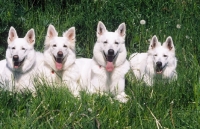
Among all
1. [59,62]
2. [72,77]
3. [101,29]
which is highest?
[101,29]

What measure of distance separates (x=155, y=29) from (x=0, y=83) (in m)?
3.30

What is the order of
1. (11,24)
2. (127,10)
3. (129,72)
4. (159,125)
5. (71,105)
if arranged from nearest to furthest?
(159,125) < (71,105) < (129,72) < (11,24) < (127,10)

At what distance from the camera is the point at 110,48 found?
25.6 feet

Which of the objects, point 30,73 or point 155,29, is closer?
point 30,73

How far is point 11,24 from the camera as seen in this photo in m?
9.26

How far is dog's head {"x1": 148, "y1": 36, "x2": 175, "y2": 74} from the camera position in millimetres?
8438

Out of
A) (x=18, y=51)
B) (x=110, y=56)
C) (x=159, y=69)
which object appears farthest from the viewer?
(x=159, y=69)

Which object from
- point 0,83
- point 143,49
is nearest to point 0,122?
point 0,83

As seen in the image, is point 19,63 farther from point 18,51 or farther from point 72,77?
point 72,77

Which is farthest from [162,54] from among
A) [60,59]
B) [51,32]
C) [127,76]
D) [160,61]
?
[51,32]

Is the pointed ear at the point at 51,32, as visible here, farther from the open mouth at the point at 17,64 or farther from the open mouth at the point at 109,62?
the open mouth at the point at 109,62

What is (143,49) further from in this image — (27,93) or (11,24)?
(27,93)

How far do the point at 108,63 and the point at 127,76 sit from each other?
1.62 feet

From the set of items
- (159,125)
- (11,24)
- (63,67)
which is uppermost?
(11,24)
